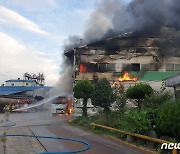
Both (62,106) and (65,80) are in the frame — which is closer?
(62,106)

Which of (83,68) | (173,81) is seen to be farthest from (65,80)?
(173,81)

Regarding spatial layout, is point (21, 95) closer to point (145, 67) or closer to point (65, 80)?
point (65, 80)

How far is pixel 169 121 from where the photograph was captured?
9164mm

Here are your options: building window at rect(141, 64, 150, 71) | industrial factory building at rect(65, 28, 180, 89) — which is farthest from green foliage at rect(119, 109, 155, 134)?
building window at rect(141, 64, 150, 71)

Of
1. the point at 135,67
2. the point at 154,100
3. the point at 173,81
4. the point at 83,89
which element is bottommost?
the point at 154,100

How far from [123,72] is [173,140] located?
94.5ft

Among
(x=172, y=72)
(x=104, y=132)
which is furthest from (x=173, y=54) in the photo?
(x=104, y=132)

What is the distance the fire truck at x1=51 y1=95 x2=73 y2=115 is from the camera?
112ft

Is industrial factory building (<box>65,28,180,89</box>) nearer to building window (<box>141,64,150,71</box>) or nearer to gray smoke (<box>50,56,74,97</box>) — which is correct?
building window (<box>141,64,150,71</box>)

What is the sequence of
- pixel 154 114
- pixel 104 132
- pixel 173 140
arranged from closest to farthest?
pixel 173 140
pixel 154 114
pixel 104 132

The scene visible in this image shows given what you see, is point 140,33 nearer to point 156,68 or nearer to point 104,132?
point 156,68

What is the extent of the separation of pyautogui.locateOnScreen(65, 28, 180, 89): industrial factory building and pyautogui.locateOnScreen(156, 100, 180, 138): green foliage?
2752cm

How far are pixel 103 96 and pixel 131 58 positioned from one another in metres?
16.4

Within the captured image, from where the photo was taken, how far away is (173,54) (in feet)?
123
